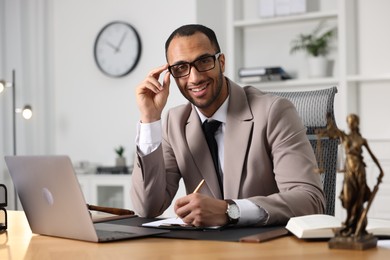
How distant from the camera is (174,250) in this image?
1.48 metres

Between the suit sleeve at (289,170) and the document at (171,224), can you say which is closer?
the document at (171,224)

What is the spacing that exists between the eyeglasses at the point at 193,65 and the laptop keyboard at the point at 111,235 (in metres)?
0.65

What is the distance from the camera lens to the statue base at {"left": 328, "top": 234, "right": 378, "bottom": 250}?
1.39 m

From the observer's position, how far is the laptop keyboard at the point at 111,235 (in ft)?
5.30

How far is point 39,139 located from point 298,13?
226 cm

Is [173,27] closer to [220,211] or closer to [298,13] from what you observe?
[298,13]

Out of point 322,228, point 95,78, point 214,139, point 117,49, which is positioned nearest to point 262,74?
point 117,49

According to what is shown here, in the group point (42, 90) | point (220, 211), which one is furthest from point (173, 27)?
point (220, 211)

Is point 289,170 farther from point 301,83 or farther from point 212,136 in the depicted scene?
point 301,83

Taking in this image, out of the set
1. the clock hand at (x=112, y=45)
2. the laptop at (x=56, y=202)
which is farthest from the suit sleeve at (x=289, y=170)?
the clock hand at (x=112, y=45)

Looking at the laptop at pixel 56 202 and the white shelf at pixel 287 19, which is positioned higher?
the white shelf at pixel 287 19

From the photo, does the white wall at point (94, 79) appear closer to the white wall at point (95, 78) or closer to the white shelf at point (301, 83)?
the white wall at point (95, 78)

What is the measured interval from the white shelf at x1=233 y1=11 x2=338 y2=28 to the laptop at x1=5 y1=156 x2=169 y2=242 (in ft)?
10.2

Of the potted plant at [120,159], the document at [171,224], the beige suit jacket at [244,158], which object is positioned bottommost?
the potted plant at [120,159]
